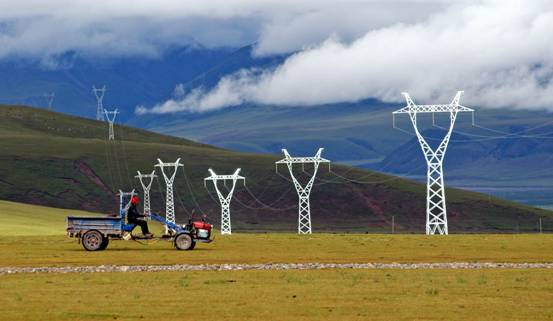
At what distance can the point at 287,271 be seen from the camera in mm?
67250

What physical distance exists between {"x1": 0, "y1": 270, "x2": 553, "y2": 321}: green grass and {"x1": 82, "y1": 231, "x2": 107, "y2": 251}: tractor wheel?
63.5ft

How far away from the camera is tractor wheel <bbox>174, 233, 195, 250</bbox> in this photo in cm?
8606

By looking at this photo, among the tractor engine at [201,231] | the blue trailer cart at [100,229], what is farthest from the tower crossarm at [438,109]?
the blue trailer cart at [100,229]

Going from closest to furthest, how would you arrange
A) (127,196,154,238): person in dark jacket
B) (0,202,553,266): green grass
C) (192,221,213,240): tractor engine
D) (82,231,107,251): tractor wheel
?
(0,202,553,266): green grass < (127,196,154,238): person in dark jacket < (82,231,107,251): tractor wheel < (192,221,213,240): tractor engine

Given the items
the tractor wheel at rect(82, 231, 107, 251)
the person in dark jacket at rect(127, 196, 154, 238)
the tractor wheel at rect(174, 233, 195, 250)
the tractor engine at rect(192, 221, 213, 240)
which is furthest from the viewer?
the tractor engine at rect(192, 221, 213, 240)

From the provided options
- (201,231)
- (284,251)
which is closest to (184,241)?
(201,231)

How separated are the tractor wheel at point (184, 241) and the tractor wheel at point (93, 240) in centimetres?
517

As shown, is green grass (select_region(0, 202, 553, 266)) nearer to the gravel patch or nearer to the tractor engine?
the tractor engine

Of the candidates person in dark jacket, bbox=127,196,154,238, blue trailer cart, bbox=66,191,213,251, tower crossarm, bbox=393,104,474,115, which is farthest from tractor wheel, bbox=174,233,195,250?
tower crossarm, bbox=393,104,474,115

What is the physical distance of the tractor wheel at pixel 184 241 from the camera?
86056 mm

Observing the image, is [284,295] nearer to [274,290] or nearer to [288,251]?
[274,290]

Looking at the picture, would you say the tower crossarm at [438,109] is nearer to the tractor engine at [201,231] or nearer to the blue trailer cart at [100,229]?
the tractor engine at [201,231]

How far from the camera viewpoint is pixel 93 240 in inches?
3337

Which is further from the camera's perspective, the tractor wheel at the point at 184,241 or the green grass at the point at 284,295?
the tractor wheel at the point at 184,241
